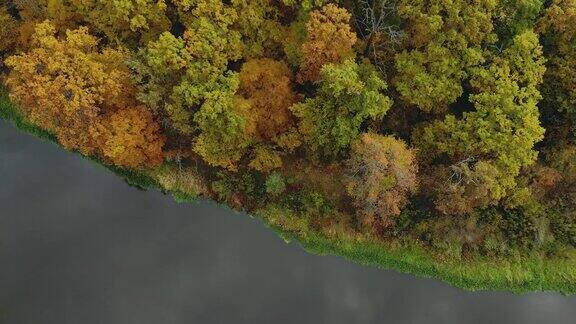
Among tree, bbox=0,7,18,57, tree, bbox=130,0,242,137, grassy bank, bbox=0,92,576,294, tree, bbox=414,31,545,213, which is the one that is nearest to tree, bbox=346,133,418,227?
tree, bbox=414,31,545,213

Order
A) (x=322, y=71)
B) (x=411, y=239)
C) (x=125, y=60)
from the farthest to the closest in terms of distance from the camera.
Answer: (x=411, y=239) → (x=125, y=60) → (x=322, y=71)

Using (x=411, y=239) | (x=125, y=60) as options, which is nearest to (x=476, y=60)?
(x=411, y=239)

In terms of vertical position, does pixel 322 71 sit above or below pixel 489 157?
above

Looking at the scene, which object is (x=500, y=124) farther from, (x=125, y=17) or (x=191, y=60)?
(x=125, y=17)

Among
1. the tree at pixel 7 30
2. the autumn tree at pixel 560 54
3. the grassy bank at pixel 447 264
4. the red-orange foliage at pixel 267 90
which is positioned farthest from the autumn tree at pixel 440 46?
the tree at pixel 7 30

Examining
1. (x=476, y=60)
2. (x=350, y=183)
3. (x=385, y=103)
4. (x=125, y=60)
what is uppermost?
(x=476, y=60)

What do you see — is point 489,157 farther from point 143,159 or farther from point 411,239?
point 143,159
